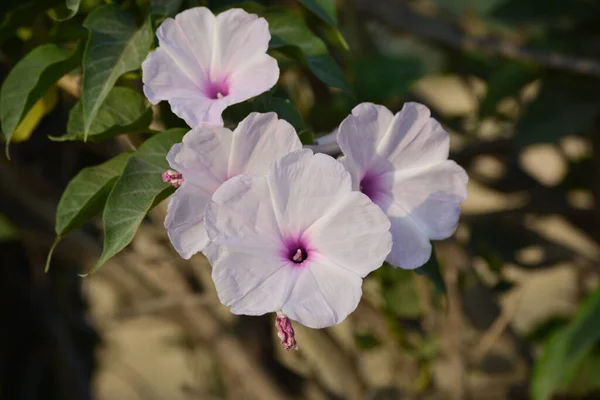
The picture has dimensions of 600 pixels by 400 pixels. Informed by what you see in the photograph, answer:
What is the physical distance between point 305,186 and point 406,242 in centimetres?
8

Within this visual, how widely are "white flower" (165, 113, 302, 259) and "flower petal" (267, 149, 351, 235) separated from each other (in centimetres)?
2

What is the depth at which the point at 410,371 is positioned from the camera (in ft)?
3.85

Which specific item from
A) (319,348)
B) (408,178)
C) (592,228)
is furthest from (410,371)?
(408,178)

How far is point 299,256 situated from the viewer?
50 centimetres

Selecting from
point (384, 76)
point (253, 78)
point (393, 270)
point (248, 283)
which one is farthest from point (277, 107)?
point (393, 270)

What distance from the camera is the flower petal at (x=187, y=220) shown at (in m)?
0.50

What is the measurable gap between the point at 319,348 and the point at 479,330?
9.5 inches

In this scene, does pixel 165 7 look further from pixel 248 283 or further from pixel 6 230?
pixel 6 230

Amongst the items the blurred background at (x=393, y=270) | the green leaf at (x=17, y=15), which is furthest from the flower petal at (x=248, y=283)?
the blurred background at (x=393, y=270)

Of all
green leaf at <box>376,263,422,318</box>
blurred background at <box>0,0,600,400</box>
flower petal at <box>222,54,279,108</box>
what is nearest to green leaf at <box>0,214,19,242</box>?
blurred background at <box>0,0,600,400</box>

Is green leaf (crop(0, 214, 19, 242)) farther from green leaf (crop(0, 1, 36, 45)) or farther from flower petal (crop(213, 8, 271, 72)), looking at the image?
flower petal (crop(213, 8, 271, 72))

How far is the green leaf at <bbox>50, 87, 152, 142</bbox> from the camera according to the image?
0.59m

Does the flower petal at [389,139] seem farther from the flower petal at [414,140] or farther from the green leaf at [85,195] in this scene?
the green leaf at [85,195]

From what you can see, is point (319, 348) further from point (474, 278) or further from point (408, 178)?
point (408, 178)
